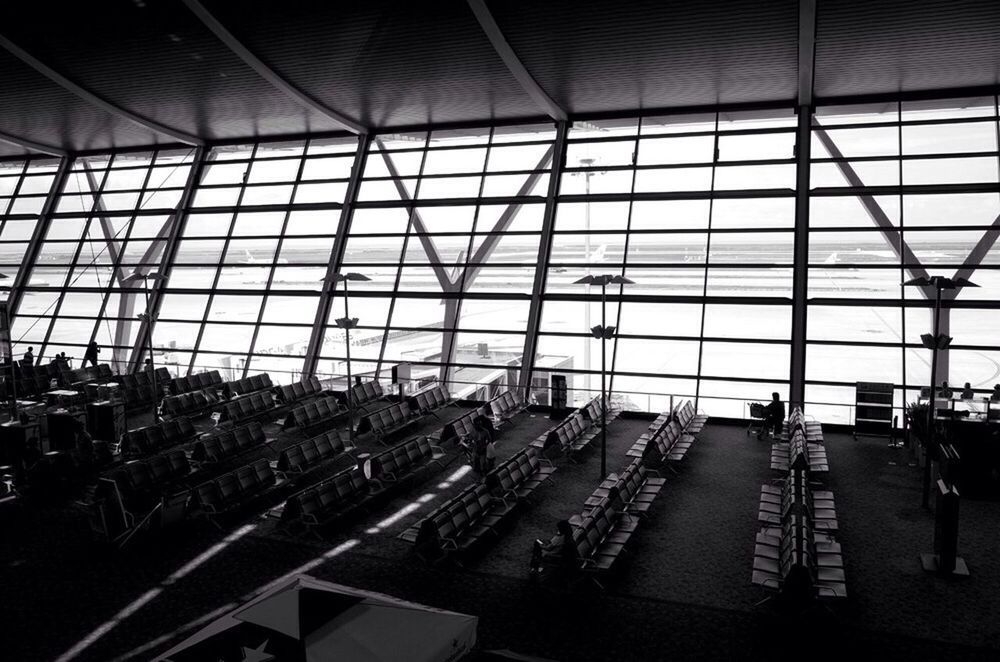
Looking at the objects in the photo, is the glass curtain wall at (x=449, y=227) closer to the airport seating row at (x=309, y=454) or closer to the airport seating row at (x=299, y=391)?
the airport seating row at (x=299, y=391)

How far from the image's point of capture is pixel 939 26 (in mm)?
14938

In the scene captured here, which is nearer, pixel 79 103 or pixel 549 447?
pixel 549 447

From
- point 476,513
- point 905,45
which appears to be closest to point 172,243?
point 476,513

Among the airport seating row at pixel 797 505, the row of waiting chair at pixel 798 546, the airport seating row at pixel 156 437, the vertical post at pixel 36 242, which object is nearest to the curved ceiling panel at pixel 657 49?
the row of waiting chair at pixel 798 546

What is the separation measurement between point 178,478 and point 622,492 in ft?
26.2

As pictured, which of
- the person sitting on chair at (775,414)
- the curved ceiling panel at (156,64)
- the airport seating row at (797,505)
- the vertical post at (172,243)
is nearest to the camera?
the airport seating row at (797,505)

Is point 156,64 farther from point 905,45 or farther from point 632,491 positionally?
point 905,45

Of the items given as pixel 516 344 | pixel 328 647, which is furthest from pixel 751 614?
pixel 516 344

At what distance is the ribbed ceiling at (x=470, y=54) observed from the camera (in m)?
15.2

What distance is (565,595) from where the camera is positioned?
8.52 meters

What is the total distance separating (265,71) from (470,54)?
567 centimetres

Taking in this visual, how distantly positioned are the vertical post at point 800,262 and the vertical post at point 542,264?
6.72m

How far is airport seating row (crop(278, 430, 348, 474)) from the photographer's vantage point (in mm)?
12789

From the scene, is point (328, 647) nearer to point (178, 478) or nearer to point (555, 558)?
point (555, 558)
